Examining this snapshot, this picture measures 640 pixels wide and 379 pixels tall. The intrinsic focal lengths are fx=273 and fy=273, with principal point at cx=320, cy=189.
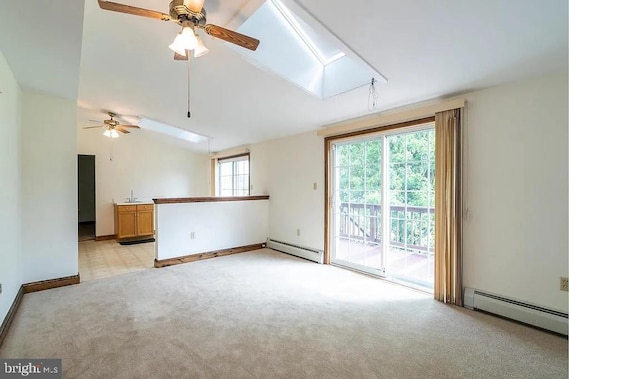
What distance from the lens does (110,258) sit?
15.2 ft

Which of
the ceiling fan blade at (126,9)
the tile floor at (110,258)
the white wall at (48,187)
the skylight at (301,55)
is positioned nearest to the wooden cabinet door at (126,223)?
the tile floor at (110,258)

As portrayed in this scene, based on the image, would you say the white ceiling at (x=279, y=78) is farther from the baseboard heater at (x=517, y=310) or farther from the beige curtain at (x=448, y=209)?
the baseboard heater at (x=517, y=310)

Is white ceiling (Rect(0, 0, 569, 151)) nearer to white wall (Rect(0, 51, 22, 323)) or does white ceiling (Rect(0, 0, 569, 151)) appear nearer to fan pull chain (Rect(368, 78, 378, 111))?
fan pull chain (Rect(368, 78, 378, 111))

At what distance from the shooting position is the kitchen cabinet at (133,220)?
5887 millimetres

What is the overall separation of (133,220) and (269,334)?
5.29 metres

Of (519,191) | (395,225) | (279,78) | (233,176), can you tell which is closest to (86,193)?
(233,176)

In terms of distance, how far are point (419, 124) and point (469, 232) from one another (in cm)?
133

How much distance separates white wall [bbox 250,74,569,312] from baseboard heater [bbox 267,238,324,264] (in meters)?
2.20

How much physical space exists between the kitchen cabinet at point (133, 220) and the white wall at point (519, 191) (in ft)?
20.9

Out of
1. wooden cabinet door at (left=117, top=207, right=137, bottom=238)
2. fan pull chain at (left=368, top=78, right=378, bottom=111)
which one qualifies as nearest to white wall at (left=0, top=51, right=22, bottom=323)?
wooden cabinet door at (left=117, top=207, right=137, bottom=238)

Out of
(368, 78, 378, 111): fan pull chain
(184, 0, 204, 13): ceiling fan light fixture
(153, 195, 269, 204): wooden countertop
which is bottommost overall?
(153, 195, 269, 204): wooden countertop

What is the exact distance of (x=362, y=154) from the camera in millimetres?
3955

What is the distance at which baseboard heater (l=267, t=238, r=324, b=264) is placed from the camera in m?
4.43
